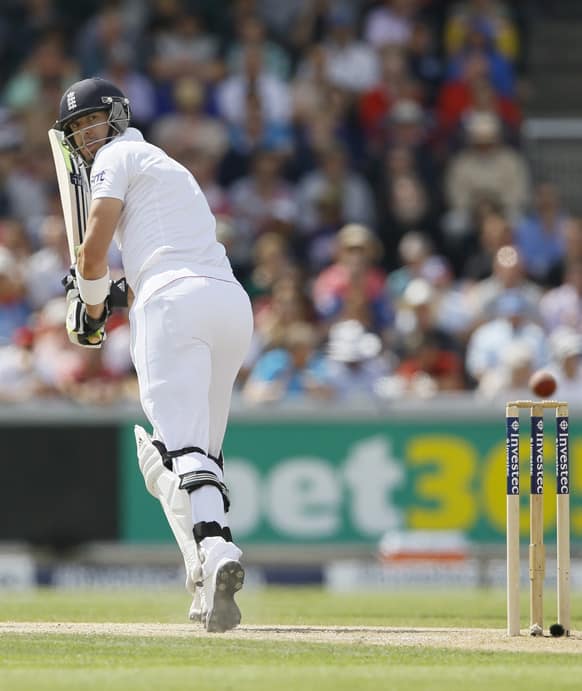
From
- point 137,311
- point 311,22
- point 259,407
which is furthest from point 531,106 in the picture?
point 137,311

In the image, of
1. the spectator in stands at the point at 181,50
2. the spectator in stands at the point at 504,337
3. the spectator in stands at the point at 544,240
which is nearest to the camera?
the spectator in stands at the point at 504,337

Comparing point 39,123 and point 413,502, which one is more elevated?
point 39,123

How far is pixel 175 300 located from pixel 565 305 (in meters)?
7.81

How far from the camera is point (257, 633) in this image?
7.26 m

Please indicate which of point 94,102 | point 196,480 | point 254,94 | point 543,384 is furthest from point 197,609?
point 254,94

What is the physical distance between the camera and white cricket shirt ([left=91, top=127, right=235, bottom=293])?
7293 millimetres

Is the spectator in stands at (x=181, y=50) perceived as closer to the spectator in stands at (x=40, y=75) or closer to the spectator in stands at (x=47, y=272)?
the spectator in stands at (x=40, y=75)

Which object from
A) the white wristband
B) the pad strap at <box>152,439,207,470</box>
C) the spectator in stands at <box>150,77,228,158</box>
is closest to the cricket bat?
the white wristband

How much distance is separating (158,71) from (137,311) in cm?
994

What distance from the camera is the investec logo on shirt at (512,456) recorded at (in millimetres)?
6988

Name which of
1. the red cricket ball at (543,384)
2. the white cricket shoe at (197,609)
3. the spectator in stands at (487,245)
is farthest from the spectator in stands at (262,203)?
the white cricket shoe at (197,609)

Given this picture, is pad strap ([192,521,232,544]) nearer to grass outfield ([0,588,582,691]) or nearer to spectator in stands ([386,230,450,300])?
grass outfield ([0,588,582,691])

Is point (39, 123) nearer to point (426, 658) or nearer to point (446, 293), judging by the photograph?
point (446, 293)

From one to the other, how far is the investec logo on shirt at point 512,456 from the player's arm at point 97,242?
5.99ft
